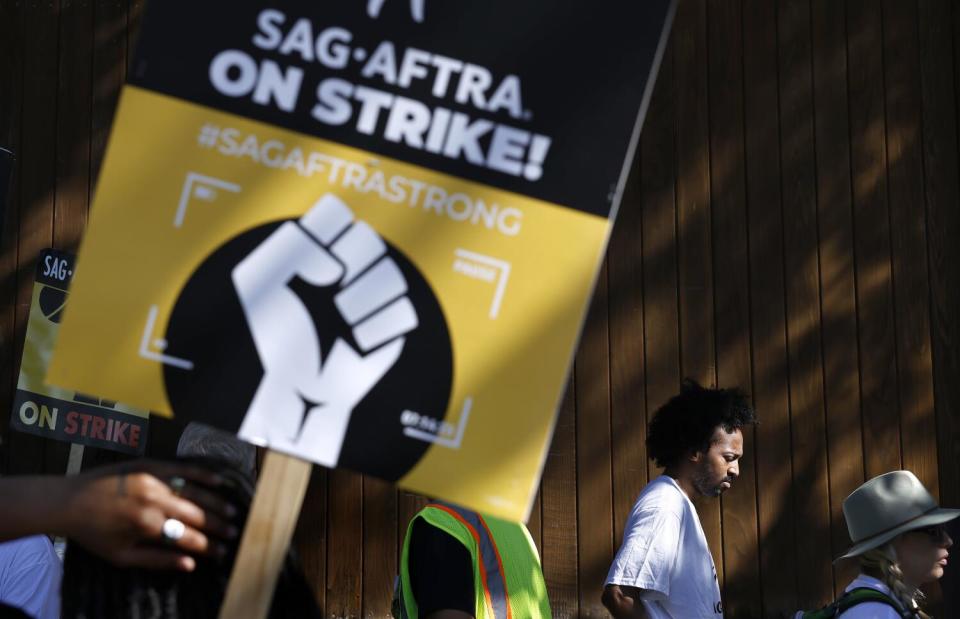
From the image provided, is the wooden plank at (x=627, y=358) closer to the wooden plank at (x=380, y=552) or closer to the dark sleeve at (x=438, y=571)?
the wooden plank at (x=380, y=552)

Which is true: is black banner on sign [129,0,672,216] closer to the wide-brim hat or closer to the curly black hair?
the wide-brim hat

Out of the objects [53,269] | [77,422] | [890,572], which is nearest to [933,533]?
[890,572]

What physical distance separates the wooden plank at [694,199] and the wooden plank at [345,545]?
173 cm

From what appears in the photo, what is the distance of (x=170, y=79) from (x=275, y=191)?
0.75ft

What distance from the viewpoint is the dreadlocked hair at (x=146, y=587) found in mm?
1440

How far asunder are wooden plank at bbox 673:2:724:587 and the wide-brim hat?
206cm

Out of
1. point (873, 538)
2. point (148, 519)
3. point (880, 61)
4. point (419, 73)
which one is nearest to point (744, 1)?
point (880, 61)

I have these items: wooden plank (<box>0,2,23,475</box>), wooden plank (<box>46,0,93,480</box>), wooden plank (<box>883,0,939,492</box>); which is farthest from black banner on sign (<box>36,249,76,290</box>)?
wooden plank (<box>883,0,939,492</box>)

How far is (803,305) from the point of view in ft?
18.7

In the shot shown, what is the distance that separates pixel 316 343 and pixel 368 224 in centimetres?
18

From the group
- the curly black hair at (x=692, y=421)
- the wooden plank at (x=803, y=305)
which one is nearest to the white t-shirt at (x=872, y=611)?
the curly black hair at (x=692, y=421)

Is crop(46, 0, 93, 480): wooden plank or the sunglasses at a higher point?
crop(46, 0, 93, 480): wooden plank

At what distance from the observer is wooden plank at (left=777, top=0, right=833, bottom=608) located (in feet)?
18.4

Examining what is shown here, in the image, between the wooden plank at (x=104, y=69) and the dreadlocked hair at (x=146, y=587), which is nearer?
the dreadlocked hair at (x=146, y=587)
